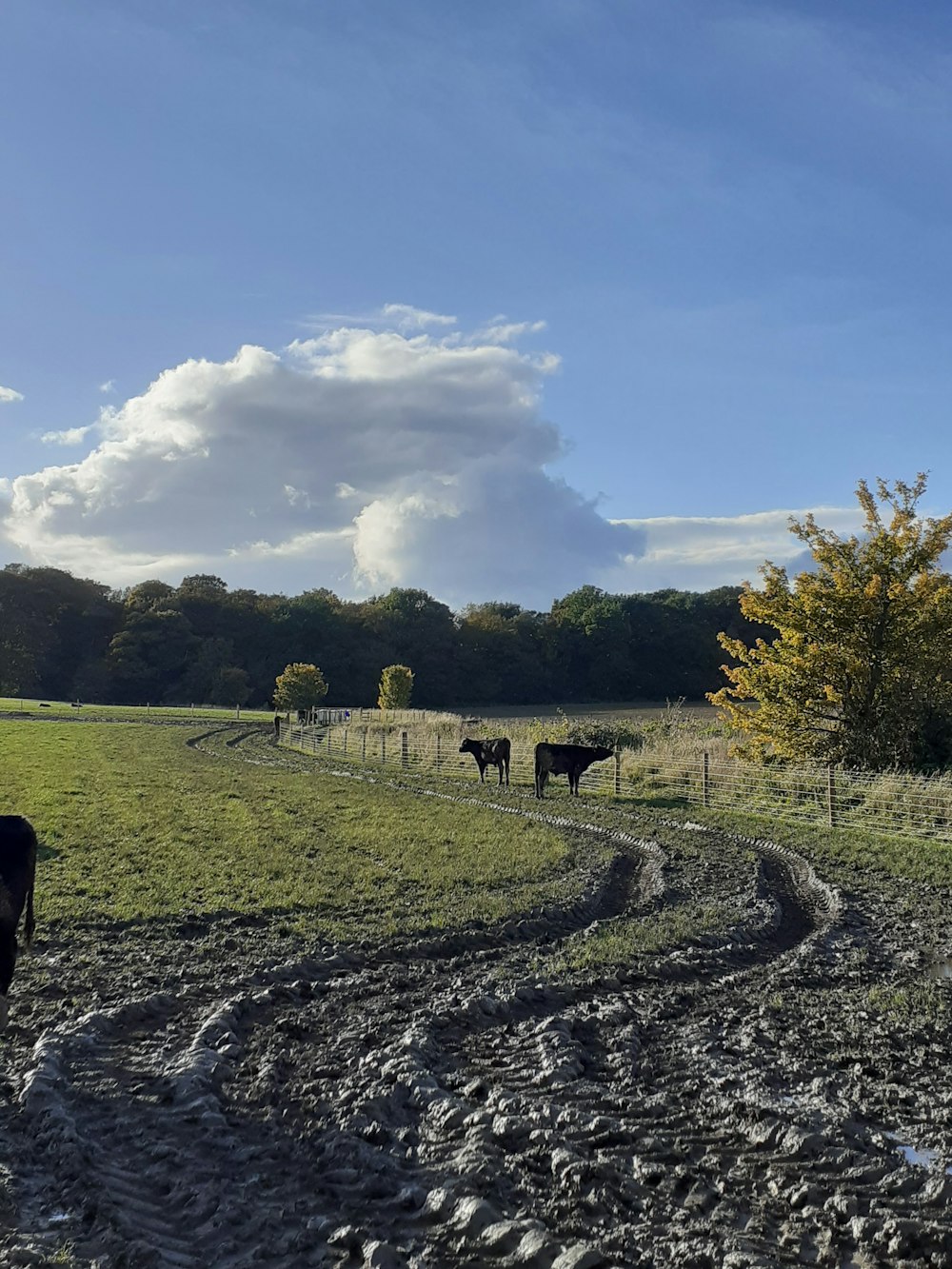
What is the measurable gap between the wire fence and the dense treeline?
196ft

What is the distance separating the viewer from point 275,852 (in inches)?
482

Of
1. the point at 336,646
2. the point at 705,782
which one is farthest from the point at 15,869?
the point at 336,646

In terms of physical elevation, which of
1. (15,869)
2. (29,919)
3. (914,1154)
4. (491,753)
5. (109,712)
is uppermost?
(15,869)

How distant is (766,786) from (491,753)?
856 centimetres

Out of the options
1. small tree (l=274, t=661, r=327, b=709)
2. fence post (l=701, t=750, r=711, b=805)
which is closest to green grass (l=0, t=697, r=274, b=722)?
small tree (l=274, t=661, r=327, b=709)

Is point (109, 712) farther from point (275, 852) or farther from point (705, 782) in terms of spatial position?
point (275, 852)

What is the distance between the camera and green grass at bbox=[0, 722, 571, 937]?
30.3 feet

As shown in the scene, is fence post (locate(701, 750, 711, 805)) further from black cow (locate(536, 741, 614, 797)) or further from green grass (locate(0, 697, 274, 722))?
green grass (locate(0, 697, 274, 722))

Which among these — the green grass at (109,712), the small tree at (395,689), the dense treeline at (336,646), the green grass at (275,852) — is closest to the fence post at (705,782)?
the green grass at (275,852)

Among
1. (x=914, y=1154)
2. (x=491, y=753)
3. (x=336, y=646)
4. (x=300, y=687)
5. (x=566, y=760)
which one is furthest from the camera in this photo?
(x=336, y=646)

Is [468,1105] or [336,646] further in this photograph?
[336,646]

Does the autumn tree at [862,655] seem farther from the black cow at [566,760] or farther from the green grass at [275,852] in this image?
the green grass at [275,852]

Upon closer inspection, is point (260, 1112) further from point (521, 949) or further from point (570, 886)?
point (570, 886)

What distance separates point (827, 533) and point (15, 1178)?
2018cm
